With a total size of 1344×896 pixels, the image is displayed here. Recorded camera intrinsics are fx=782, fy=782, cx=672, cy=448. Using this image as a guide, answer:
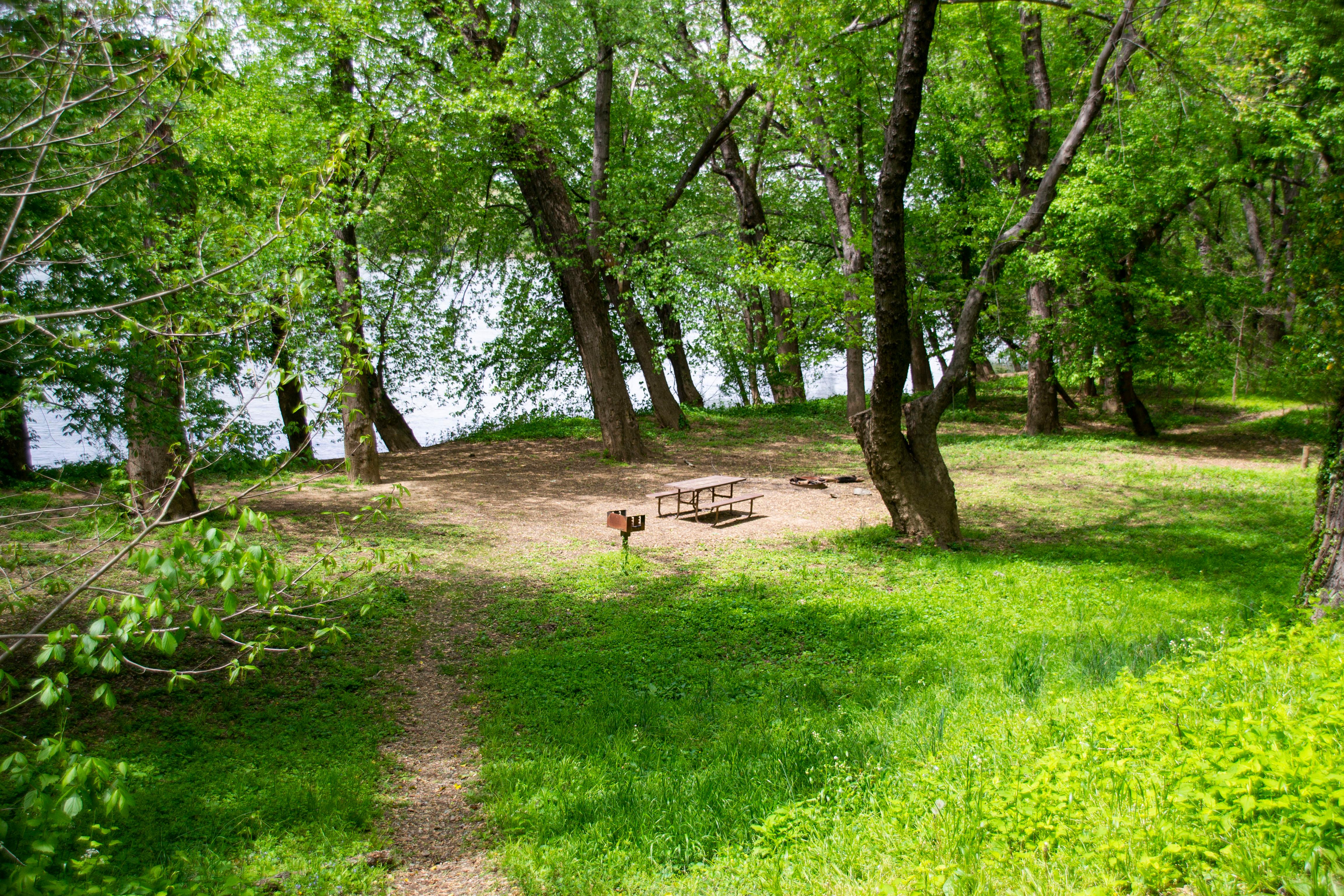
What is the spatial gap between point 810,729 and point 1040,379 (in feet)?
54.5

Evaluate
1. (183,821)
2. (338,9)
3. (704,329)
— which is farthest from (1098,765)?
(704,329)

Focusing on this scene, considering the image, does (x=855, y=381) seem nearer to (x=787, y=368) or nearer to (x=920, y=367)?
(x=787, y=368)

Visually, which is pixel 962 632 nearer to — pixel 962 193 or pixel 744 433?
pixel 744 433

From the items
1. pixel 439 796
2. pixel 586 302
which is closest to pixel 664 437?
pixel 586 302

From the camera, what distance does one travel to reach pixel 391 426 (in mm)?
18859

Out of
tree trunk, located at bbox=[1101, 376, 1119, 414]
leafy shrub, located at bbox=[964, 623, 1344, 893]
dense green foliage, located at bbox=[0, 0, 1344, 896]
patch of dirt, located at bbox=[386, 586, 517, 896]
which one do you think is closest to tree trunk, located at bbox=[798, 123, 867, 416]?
dense green foliage, located at bbox=[0, 0, 1344, 896]

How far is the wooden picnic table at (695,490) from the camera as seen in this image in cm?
1152

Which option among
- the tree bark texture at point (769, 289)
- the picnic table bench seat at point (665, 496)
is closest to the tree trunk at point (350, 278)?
the picnic table bench seat at point (665, 496)

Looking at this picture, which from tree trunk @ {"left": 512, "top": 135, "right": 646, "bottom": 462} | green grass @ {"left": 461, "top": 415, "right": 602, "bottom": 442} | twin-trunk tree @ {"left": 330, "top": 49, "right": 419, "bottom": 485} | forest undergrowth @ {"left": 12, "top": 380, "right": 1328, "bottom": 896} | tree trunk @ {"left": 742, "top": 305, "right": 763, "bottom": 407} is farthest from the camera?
tree trunk @ {"left": 742, "top": 305, "right": 763, "bottom": 407}

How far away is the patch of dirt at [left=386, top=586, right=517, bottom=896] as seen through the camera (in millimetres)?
3770

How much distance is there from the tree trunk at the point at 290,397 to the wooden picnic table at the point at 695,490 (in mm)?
5011

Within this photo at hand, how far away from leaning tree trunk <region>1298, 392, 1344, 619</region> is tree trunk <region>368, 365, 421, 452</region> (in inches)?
633

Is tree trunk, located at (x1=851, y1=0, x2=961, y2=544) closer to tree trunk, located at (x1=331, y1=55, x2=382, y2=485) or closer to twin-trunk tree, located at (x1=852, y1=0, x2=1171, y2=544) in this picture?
twin-trunk tree, located at (x1=852, y1=0, x2=1171, y2=544)

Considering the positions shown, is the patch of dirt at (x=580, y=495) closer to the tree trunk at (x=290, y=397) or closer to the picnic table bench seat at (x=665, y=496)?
the picnic table bench seat at (x=665, y=496)
